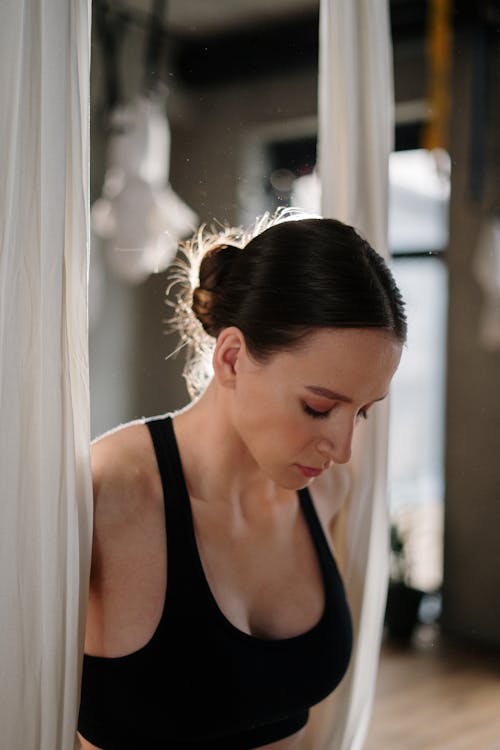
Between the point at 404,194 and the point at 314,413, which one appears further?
the point at 404,194

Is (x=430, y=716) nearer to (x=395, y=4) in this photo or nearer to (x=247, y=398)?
(x=247, y=398)

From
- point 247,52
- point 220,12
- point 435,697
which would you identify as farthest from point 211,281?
point 435,697

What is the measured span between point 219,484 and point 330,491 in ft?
0.99

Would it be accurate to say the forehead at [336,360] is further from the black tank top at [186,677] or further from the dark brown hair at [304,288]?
the black tank top at [186,677]

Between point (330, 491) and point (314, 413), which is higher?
point (314, 413)

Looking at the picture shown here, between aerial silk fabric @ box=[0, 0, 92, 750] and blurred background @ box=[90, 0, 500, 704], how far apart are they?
1.78 feet

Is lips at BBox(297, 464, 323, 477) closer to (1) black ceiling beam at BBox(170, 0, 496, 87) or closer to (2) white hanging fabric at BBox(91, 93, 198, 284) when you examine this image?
(2) white hanging fabric at BBox(91, 93, 198, 284)

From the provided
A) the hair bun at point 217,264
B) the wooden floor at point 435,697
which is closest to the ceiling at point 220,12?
the hair bun at point 217,264

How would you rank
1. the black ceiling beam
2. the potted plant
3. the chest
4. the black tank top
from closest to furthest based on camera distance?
the black tank top, the chest, the black ceiling beam, the potted plant

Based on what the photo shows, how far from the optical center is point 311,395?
104 centimetres

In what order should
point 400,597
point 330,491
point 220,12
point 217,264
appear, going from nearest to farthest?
point 217,264 → point 330,491 → point 220,12 → point 400,597

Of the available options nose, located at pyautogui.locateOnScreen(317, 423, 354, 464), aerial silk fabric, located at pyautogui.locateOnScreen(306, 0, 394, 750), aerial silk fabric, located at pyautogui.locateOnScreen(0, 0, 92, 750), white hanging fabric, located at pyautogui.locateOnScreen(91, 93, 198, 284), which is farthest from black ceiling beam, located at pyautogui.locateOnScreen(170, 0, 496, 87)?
nose, located at pyautogui.locateOnScreen(317, 423, 354, 464)

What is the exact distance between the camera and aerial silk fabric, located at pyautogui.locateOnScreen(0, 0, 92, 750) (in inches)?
34.8

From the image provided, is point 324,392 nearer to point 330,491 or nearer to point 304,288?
point 304,288
